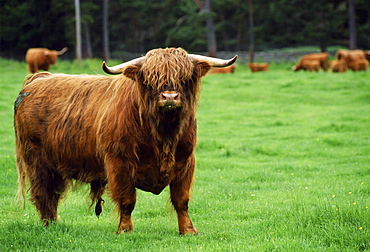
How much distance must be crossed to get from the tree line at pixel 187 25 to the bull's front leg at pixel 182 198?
27.8 m

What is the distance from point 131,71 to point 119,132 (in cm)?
55

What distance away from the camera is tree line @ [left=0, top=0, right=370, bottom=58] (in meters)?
35.8

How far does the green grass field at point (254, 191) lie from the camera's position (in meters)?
4.54

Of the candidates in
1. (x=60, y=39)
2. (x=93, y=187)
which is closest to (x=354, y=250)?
(x=93, y=187)

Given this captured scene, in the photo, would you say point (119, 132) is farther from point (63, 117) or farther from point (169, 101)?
point (63, 117)

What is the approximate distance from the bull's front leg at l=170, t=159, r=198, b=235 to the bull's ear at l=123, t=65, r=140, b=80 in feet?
3.51

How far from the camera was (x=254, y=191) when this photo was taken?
718 centimetres

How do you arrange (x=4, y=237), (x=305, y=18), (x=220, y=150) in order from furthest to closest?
(x=305, y=18)
(x=220, y=150)
(x=4, y=237)

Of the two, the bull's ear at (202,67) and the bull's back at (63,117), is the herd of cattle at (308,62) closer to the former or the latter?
the bull's back at (63,117)

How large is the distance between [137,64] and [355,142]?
22.4 ft

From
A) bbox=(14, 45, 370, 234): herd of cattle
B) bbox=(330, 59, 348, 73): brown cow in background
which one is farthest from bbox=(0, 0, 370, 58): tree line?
bbox=(14, 45, 370, 234): herd of cattle

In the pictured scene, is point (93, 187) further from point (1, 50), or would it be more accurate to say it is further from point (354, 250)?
point (1, 50)

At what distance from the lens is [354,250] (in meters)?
4.25

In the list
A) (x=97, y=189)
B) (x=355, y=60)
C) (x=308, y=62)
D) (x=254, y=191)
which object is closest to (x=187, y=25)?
(x=308, y=62)
